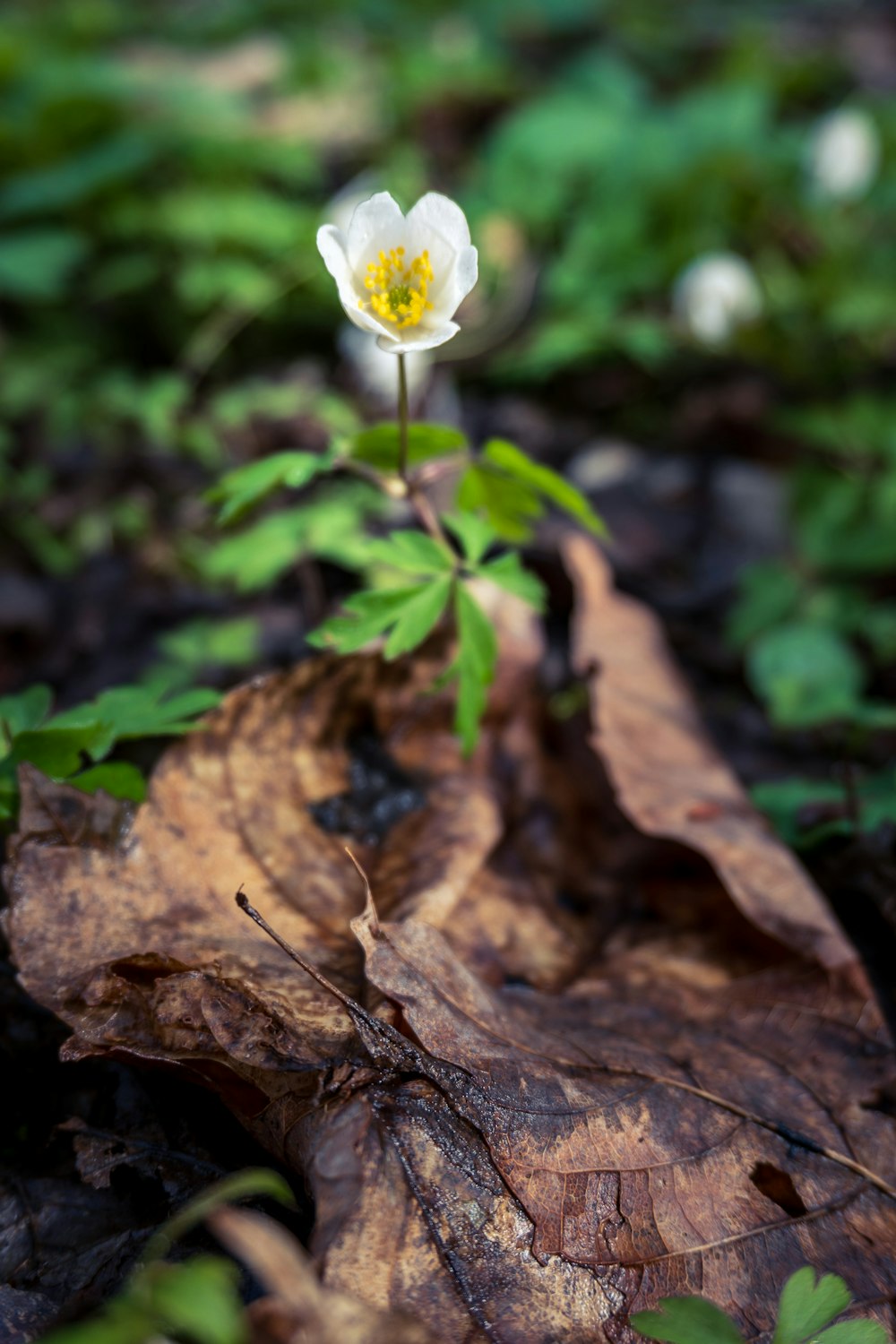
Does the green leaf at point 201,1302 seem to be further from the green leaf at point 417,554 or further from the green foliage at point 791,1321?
the green leaf at point 417,554

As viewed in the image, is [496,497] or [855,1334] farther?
[496,497]

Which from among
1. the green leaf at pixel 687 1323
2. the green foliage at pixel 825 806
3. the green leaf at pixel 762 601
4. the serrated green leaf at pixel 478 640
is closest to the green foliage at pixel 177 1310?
the green leaf at pixel 687 1323

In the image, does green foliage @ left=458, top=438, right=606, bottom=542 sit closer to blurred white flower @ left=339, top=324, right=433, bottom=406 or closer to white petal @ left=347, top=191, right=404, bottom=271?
white petal @ left=347, top=191, right=404, bottom=271

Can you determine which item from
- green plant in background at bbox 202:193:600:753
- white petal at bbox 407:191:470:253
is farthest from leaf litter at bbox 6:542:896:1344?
white petal at bbox 407:191:470:253

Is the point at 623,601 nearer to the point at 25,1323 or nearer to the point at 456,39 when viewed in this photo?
the point at 25,1323

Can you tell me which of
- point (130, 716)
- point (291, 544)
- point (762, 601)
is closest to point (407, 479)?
point (130, 716)

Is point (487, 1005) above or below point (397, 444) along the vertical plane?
below

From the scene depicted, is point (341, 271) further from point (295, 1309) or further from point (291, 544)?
point (295, 1309)

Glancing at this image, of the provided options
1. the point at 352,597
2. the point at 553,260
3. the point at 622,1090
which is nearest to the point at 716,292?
the point at 553,260
